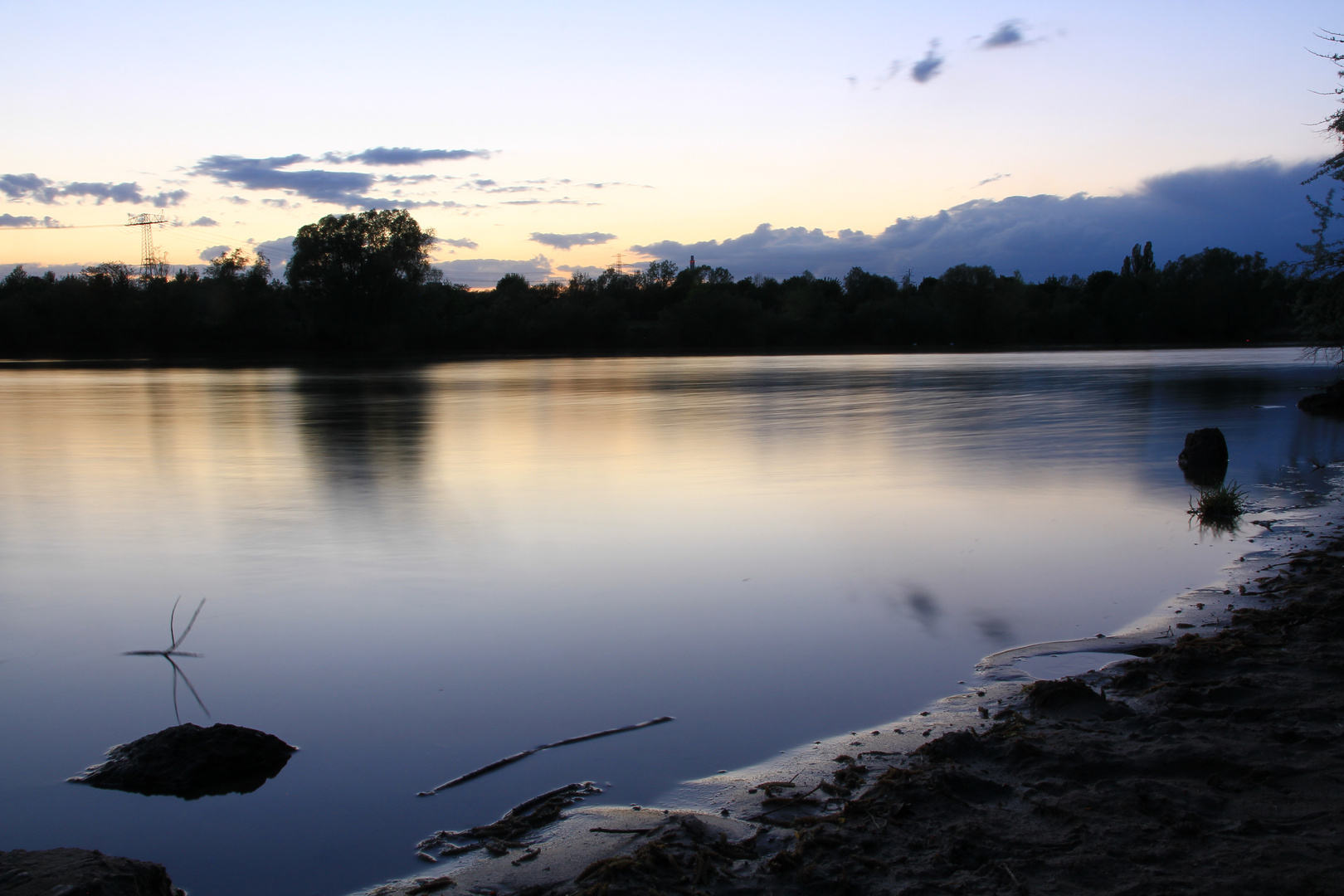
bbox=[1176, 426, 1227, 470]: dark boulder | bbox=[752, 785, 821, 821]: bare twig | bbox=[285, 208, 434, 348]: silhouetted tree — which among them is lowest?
bbox=[752, 785, 821, 821]: bare twig

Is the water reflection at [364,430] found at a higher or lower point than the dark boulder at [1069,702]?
higher

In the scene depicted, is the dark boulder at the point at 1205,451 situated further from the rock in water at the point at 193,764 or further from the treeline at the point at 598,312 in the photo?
the treeline at the point at 598,312

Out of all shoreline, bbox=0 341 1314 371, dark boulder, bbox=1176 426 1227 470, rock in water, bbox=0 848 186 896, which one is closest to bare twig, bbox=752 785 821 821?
rock in water, bbox=0 848 186 896

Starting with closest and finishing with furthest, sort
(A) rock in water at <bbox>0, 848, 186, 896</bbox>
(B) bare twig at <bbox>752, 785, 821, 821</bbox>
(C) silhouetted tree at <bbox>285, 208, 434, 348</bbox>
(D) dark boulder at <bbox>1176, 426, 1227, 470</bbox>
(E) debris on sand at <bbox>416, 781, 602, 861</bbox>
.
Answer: (A) rock in water at <bbox>0, 848, 186, 896</bbox>
(E) debris on sand at <bbox>416, 781, 602, 861</bbox>
(B) bare twig at <bbox>752, 785, 821, 821</bbox>
(D) dark boulder at <bbox>1176, 426, 1227, 470</bbox>
(C) silhouetted tree at <bbox>285, 208, 434, 348</bbox>

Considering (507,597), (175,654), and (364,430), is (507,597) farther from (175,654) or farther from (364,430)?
(364,430)

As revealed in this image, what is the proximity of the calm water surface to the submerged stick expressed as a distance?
0.06 m

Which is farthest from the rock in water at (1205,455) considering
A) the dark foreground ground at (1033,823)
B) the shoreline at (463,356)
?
the shoreline at (463,356)

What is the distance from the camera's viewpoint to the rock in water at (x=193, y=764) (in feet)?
13.3

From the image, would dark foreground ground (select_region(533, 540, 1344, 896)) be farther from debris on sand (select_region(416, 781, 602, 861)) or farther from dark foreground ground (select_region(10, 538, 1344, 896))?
debris on sand (select_region(416, 781, 602, 861))

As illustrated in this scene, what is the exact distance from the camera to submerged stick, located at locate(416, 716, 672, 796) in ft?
13.1

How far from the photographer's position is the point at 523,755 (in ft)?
14.0

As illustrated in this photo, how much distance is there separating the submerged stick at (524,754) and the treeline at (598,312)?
278ft

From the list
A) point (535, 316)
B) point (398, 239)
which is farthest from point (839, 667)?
point (535, 316)

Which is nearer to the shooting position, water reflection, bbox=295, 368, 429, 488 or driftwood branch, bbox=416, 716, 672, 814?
driftwood branch, bbox=416, 716, 672, 814
